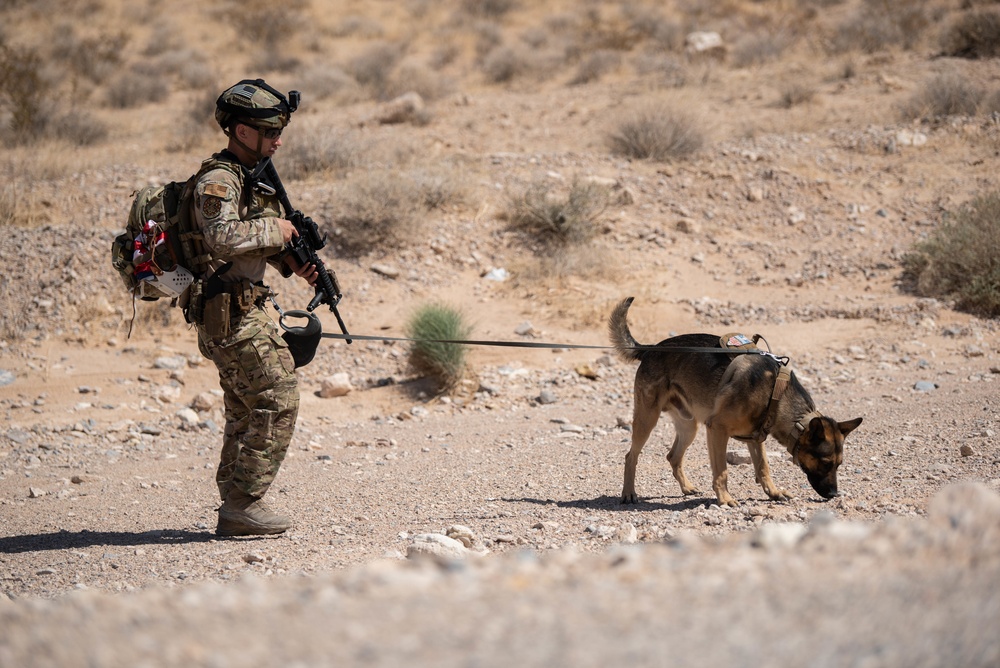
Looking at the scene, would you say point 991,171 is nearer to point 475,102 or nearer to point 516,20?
point 475,102

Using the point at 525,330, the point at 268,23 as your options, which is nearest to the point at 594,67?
the point at 268,23

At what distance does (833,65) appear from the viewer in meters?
18.8

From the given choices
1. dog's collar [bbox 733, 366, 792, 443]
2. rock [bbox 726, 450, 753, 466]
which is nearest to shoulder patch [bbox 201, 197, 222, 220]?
dog's collar [bbox 733, 366, 792, 443]

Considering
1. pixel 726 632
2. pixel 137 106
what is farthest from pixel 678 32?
pixel 726 632

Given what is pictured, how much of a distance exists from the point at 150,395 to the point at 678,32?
18571mm

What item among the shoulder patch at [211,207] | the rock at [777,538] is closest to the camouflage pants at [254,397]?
the shoulder patch at [211,207]

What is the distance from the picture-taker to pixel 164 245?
197 inches

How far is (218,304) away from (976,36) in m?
18.0

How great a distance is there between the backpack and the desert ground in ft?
5.19

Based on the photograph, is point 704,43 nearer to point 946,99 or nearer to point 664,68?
point 664,68

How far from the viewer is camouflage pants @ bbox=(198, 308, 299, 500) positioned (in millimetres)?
5152

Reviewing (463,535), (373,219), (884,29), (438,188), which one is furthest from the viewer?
(884,29)

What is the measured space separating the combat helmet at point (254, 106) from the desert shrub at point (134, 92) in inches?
740

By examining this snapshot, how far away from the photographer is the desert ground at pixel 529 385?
7.39ft
